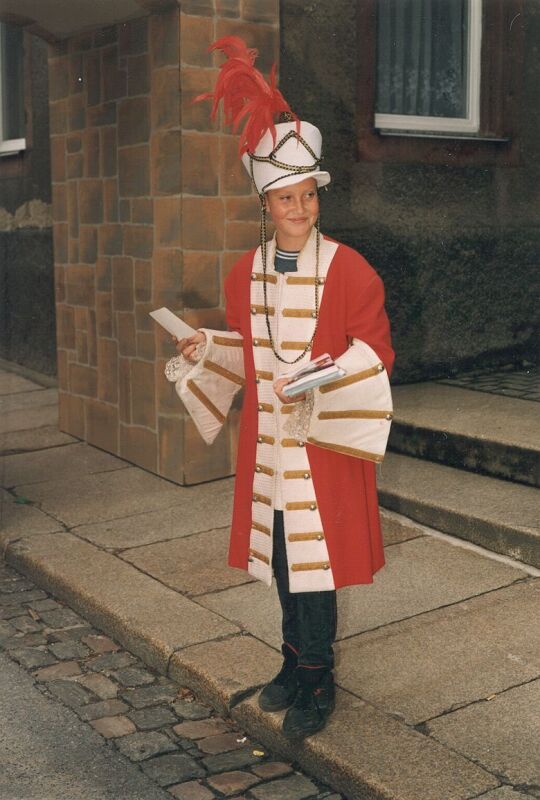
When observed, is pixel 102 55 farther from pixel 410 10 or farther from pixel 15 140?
pixel 15 140

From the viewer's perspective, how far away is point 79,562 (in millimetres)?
5371

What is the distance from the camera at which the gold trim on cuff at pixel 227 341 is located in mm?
3803

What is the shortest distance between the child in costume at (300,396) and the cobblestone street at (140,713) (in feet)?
0.67

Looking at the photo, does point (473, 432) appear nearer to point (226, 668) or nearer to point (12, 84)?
point (226, 668)

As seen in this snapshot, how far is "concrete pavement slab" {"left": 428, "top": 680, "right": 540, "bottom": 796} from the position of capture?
3.44 m

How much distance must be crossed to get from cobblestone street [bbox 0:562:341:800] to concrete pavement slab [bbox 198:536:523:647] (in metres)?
0.48

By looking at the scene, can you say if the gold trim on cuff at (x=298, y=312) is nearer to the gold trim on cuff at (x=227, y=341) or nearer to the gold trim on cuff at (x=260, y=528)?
the gold trim on cuff at (x=227, y=341)

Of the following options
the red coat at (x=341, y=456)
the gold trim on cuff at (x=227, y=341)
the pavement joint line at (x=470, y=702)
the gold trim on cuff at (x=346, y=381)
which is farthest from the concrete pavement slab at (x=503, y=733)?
the gold trim on cuff at (x=227, y=341)

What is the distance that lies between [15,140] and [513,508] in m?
6.61

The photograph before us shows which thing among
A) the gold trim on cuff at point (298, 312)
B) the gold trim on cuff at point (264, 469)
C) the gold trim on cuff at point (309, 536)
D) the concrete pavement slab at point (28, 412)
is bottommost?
the concrete pavement slab at point (28, 412)

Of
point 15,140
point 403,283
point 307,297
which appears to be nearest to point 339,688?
point 307,297

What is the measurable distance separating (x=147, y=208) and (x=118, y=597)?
8.51 ft

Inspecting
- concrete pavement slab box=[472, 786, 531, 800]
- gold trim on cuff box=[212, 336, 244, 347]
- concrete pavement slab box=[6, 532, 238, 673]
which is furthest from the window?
concrete pavement slab box=[472, 786, 531, 800]

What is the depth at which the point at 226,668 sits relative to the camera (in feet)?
13.8
